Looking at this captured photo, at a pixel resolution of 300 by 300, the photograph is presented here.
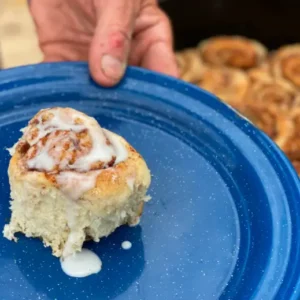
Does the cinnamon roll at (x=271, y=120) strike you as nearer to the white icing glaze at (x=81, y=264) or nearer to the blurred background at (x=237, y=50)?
the blurred background at (x=237, y=50)

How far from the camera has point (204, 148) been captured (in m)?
1.36

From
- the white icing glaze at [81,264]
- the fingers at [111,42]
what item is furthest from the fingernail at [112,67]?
the white icing glaze at [81,264]

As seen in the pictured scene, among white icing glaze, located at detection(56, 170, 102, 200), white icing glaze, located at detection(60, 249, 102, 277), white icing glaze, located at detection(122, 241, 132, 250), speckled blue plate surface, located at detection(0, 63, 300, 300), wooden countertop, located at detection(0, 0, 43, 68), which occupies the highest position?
white icing glaze, located at detection(56, 170, 102, 200)

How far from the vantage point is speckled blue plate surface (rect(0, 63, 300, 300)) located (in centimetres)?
110

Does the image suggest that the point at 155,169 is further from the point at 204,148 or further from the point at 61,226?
the point at 61,226

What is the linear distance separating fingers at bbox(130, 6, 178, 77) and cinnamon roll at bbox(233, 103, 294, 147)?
473 millimetres

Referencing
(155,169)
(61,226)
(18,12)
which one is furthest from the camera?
(18,12)

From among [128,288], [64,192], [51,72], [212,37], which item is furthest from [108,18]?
[212,37]

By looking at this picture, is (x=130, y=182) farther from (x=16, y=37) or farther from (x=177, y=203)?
(x=16, y=37)

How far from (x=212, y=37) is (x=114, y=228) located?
5.81 ft

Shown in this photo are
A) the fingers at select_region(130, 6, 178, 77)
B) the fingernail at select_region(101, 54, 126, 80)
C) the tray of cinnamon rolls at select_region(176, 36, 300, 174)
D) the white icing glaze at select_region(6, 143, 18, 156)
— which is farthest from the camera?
the tray of cinnamon rolls at select_region(176, 36, 300, 174)

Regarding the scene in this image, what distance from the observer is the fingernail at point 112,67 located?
144cm

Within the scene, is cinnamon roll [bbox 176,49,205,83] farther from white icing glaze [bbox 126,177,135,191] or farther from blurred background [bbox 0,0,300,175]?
white icing glaze [bbox 126,177,135,191]

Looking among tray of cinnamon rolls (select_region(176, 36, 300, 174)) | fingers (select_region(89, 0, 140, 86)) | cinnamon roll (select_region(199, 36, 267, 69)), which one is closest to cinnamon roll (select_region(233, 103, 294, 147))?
tray of cinnamon rolls (select_region(176, 36, 300, 174))
